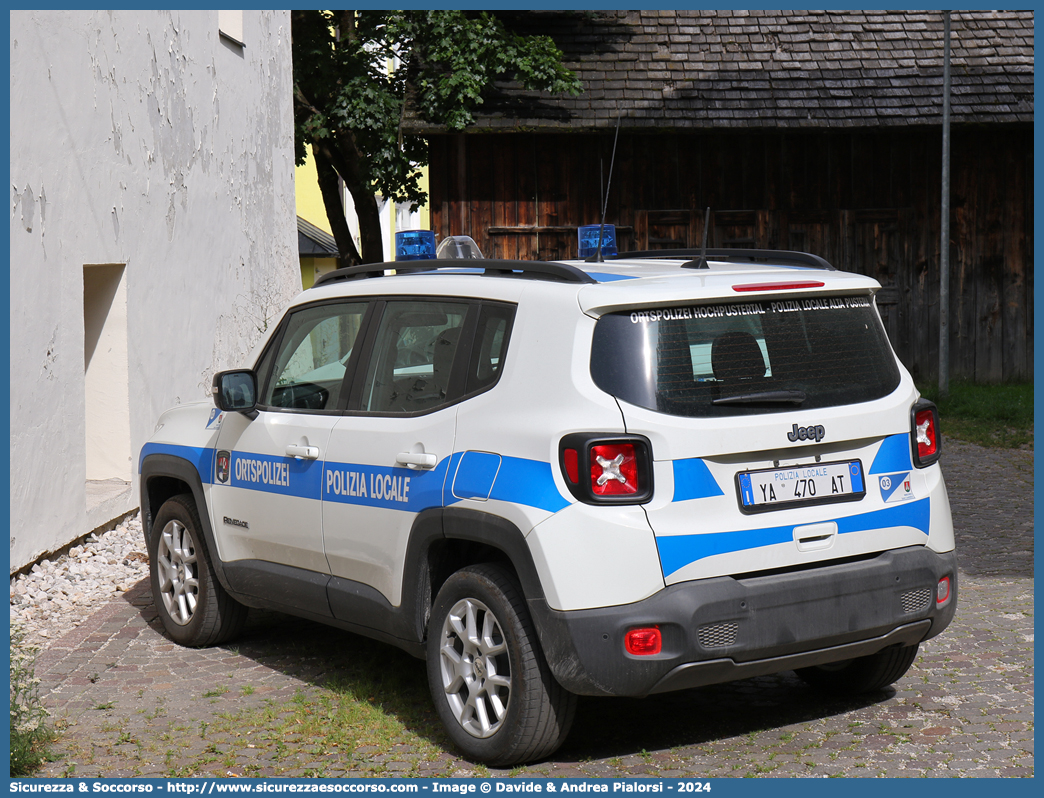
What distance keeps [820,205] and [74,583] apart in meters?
13.2

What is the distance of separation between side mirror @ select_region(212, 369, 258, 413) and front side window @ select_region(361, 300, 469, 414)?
32.6 inches

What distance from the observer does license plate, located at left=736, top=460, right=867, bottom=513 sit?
436cm

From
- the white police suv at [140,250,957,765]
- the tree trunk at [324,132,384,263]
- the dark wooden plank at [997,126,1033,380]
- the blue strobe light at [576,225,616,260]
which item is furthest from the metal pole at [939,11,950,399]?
the white police suv at [140,250,957,765]

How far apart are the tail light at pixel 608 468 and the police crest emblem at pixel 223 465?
93.9 inches

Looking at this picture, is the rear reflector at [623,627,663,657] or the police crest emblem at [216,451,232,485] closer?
the rear reflector at [623,627,663,657]

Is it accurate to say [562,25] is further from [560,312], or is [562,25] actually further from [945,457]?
[560,312]

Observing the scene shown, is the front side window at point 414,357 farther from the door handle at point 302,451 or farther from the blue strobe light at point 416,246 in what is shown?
the blue strobe light at point 416,246

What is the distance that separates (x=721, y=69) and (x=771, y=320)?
1461 cm

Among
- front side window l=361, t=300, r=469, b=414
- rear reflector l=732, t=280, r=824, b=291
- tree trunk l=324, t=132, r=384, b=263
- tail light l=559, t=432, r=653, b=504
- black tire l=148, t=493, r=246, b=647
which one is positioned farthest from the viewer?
tree trunk l=324, t=132, r=384, b=263

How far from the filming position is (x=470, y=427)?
15.1 feet

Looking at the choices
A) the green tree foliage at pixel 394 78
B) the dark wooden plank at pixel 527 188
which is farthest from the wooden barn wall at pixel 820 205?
the green tree foliage at pixel 394 78

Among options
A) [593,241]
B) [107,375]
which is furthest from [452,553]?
[107,375]

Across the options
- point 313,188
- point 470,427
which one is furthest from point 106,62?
point 313,188

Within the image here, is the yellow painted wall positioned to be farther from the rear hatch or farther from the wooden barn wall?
the rear hatch
